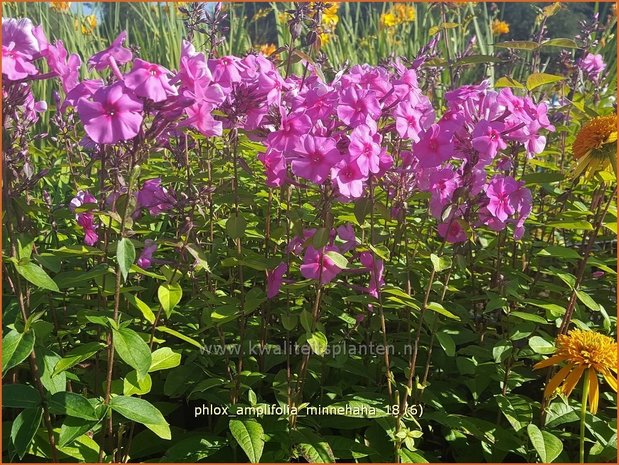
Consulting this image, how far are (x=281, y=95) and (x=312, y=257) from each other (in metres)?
0.46

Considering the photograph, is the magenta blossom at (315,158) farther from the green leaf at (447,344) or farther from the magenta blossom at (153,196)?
the green leaf at (447,344)

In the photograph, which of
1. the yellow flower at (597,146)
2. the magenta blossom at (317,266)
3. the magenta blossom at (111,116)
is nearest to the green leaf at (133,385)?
the magenta blossom at (317,266)

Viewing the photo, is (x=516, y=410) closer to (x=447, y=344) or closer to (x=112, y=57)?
(x=447, y=344)

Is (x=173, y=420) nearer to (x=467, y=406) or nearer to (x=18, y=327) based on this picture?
(x=18, y=327)

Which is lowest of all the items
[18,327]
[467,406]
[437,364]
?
[467,406]

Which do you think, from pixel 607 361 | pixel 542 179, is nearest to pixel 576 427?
pixel 607 361

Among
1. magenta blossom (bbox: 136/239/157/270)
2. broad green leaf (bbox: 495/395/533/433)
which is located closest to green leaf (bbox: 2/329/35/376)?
magenta blossom (bbox: 136/239/157/270)

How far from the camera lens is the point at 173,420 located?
225 centimetres

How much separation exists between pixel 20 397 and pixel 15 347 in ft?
0.65

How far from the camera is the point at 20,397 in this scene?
1645mm

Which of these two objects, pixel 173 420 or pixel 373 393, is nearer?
pixel 373 393

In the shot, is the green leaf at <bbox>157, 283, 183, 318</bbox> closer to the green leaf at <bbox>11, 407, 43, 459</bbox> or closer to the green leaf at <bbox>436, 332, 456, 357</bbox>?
the green leaf at <bbox>11, 407, 43, 459</bbox>

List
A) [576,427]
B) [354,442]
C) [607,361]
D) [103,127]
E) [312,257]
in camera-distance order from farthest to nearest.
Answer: [576,427] < [354,442] < [312,257] < [607,361] < [103,127]

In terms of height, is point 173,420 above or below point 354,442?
below
